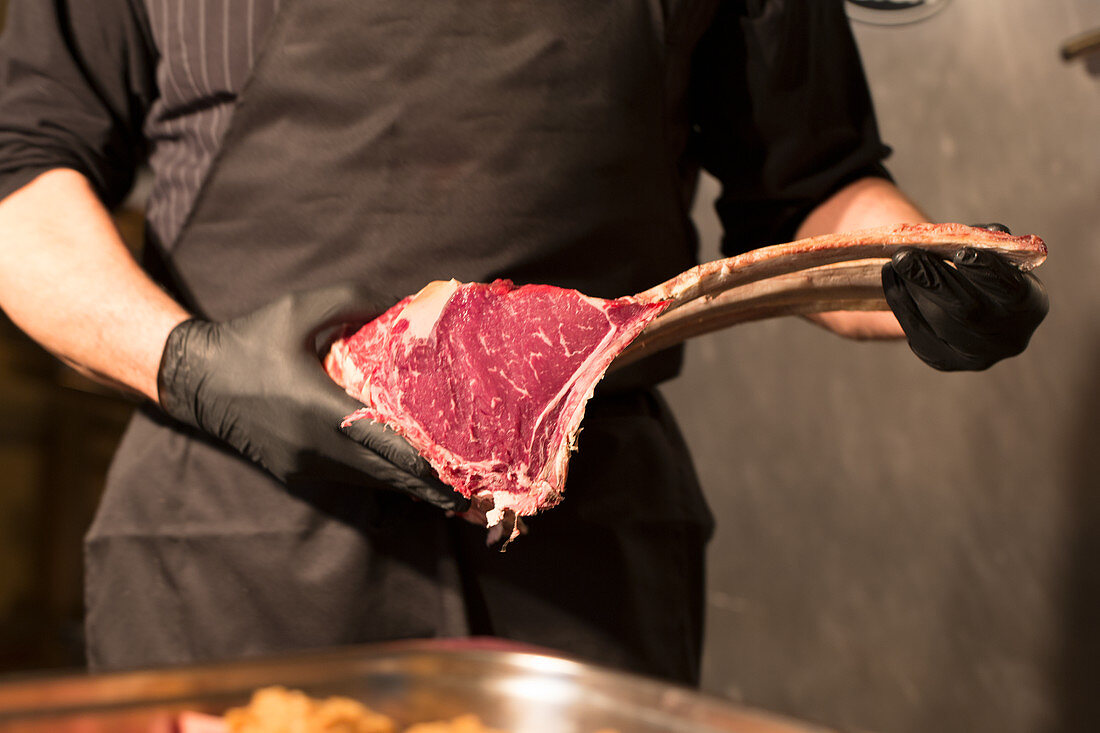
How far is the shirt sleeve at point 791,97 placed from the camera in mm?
1168

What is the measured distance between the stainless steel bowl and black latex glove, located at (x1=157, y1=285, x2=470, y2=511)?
0.62ft

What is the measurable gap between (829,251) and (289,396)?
1.86 ft

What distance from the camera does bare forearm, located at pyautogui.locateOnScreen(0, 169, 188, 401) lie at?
0.96 meters

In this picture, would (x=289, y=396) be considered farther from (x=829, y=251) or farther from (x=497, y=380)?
(x=829, y=251)

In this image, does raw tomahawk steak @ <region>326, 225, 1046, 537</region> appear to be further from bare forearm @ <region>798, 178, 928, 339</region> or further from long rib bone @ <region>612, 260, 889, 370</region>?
bare forearm @ <region>798, 178, 928, 339</region>

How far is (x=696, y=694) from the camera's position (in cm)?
82

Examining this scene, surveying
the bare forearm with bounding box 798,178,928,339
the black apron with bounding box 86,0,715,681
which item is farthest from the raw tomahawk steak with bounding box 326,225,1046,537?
the bare forearm with bounding box 798,178,928,339

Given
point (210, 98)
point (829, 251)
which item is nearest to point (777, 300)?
point (829, 251)

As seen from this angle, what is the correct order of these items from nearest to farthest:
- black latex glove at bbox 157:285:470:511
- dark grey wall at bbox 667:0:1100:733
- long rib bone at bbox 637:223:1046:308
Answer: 1. long rib bone at bbox 637:223:1046:308
2. black latex glove at bbox 157:285:470:511
3. dark grey wall at bbox 667:0:1100:733

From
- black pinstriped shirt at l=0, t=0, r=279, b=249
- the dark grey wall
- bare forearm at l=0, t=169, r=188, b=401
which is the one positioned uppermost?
black pinstriped shirt at l=0, t=0, r=279, b=249

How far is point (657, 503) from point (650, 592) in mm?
124

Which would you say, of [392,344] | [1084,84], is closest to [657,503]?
[392,344]

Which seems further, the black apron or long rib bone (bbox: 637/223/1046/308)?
the black apron

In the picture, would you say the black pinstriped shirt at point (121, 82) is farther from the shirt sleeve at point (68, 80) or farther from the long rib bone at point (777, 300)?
the long rib bone at point (777, 300)
